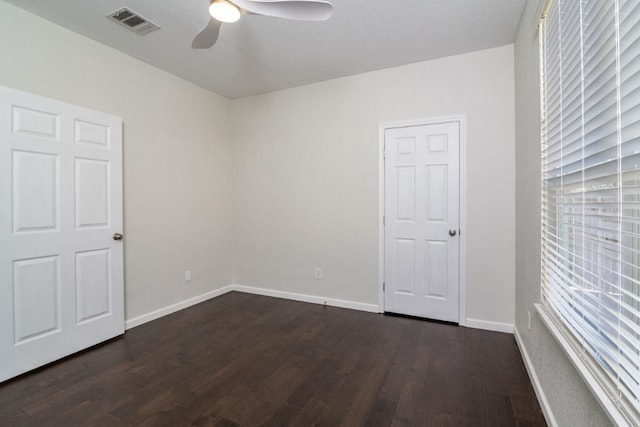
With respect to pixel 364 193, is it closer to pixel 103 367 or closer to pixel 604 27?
pixel 604 27

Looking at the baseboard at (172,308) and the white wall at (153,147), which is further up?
the white wall at (153,147)

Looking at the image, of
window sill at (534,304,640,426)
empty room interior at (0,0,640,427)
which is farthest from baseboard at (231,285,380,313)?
window sill at (534,304,640,426)

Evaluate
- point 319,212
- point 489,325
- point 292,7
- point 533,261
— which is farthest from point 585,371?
point 319,212

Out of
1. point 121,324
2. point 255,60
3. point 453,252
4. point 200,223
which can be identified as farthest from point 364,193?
point 121,324

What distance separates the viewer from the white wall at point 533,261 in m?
1.32

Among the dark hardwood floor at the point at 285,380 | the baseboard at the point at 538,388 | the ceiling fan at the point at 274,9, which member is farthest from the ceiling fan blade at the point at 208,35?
the baseboard at the point at 538,388

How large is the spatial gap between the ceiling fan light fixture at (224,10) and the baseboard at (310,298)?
118 inches

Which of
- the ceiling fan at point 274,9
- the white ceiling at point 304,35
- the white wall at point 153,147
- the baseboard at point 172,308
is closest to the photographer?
the ceiling fan at point 274,9

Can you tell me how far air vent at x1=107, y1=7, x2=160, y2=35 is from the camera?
235 centimetres

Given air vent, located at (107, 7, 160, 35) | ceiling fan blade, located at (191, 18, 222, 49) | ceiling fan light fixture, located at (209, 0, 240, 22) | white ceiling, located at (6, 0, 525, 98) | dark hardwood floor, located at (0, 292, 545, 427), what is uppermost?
white ceiling, located at (6, 0, 525, 98)

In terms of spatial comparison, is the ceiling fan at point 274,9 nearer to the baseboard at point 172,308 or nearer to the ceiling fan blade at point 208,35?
the ceiling fan blade at point 208,35

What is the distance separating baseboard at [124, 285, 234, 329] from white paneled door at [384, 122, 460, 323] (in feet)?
7.40

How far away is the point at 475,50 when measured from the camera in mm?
2924

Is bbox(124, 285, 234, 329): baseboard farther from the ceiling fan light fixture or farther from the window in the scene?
the window
